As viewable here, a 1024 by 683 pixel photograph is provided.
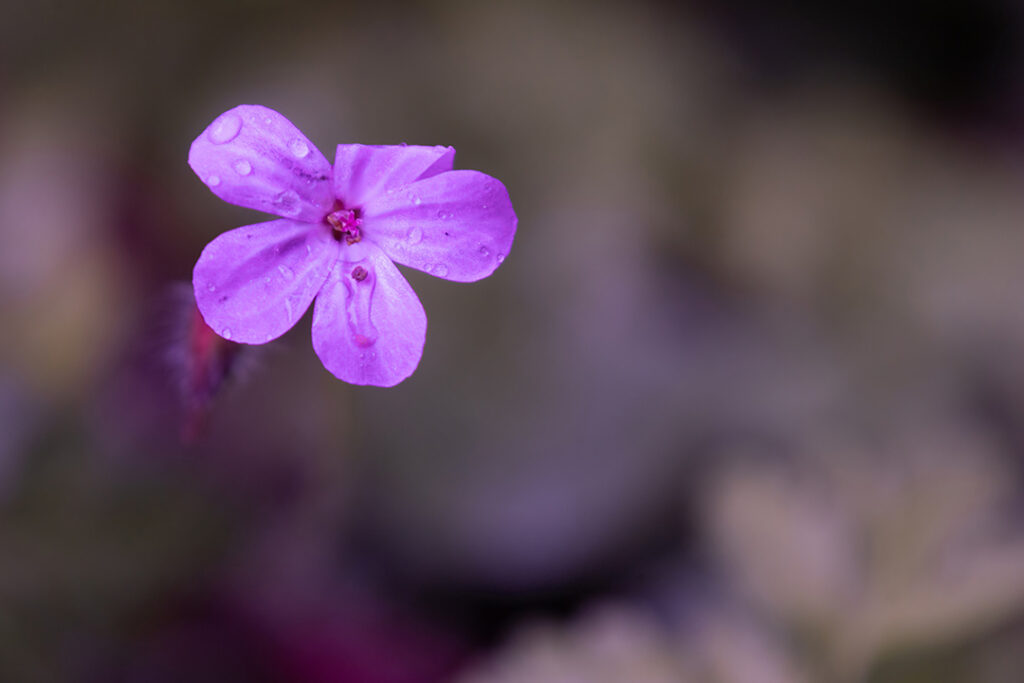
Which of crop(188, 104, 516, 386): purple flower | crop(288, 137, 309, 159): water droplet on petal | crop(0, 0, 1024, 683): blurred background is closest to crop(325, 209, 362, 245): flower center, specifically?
crop(188, 104, 516, 386): purple flower

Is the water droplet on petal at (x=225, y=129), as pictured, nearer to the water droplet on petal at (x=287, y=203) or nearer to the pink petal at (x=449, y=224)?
the water droplet on petal at (x=287, y=203)

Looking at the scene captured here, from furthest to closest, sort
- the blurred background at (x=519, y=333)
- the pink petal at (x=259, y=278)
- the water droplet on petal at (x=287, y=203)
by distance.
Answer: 1. the blurred background at (x=519, y=333)
2. the water droplet on petal at (x=287, y=203)
3. the pink petal at (x=259, y=278)

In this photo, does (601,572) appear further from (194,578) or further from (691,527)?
(194,578)

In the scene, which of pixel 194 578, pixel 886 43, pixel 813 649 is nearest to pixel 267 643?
pixel 194 578

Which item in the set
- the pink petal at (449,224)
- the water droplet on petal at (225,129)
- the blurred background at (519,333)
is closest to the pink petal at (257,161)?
the water droplet on petal at (225,129)

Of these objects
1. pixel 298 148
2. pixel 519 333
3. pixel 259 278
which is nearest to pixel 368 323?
pixel 259 278
